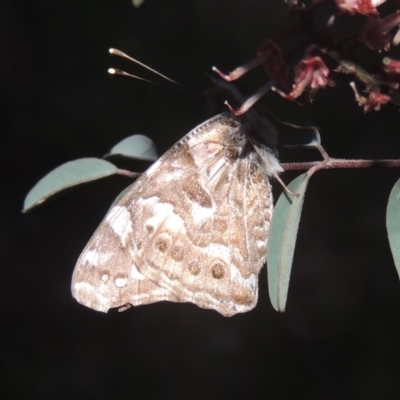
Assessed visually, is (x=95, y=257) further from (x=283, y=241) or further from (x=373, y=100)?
(x=373, y=100)

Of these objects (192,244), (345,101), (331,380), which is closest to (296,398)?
(331,380)

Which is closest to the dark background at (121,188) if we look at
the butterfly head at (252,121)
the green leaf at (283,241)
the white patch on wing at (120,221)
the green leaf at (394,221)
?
the butterfly head at (252,121)

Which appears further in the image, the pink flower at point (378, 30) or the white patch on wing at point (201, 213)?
the white patch on wing at point (201, 213)

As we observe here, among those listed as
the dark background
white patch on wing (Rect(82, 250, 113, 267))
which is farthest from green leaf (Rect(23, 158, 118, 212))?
the dark background

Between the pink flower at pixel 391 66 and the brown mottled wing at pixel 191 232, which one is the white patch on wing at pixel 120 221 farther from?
the pink flower at pixel 391 66

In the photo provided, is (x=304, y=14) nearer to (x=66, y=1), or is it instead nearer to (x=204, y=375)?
(x=204, y=375)

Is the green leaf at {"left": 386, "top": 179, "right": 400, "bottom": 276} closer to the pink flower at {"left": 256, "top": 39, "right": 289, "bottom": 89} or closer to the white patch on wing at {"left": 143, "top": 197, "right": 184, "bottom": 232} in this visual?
the pink flower at {"left": 256, "top": 39, "right": 289, "bottom": 89}

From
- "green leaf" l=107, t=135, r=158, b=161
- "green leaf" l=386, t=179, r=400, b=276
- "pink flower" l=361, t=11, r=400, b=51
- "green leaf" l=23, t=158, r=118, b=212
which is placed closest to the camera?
"pink flower" l=361, t=11, r=400, b=51
